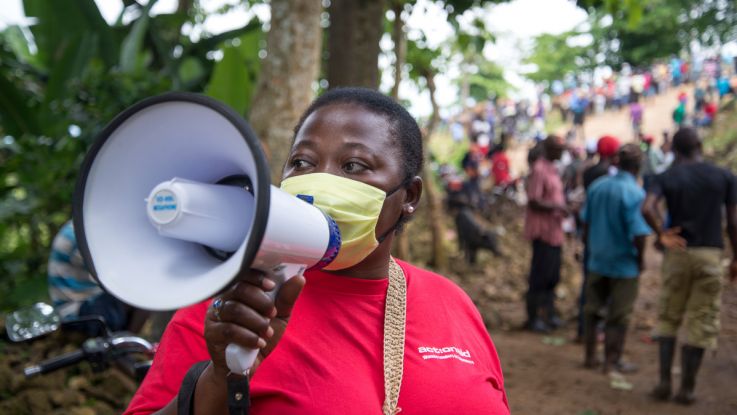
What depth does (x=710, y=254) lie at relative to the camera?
15.0 feet

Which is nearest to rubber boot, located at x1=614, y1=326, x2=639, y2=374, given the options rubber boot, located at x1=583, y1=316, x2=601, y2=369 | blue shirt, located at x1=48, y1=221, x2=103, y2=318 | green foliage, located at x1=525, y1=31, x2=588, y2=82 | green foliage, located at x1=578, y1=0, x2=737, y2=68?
rubber boot, located at x1=583, y1=316, x2=601, y2=369

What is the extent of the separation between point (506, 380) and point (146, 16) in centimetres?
442

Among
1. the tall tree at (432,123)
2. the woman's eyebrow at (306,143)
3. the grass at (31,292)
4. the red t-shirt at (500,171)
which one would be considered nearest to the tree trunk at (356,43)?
the grass at (31,292)

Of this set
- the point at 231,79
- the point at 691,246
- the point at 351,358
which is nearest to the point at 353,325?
Answer: the point at 351,358

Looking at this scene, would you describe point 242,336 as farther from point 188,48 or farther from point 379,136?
point 188,48

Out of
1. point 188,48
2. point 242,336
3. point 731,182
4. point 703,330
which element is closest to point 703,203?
point 731,182

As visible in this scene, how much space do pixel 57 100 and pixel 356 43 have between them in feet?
8.37

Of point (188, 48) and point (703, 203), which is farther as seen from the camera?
point (188, 48)

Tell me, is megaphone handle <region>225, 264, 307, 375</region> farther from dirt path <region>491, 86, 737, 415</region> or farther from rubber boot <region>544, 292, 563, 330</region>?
rubber boot <region>544, 292, 563, 330</region>

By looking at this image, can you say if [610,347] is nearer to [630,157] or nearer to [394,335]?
[630,157]

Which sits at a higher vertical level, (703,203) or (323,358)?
(703,203)

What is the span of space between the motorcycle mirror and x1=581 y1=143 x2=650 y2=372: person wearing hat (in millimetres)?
4332

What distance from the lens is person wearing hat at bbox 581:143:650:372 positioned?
519 cm

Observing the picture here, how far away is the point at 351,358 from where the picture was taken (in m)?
1.44
